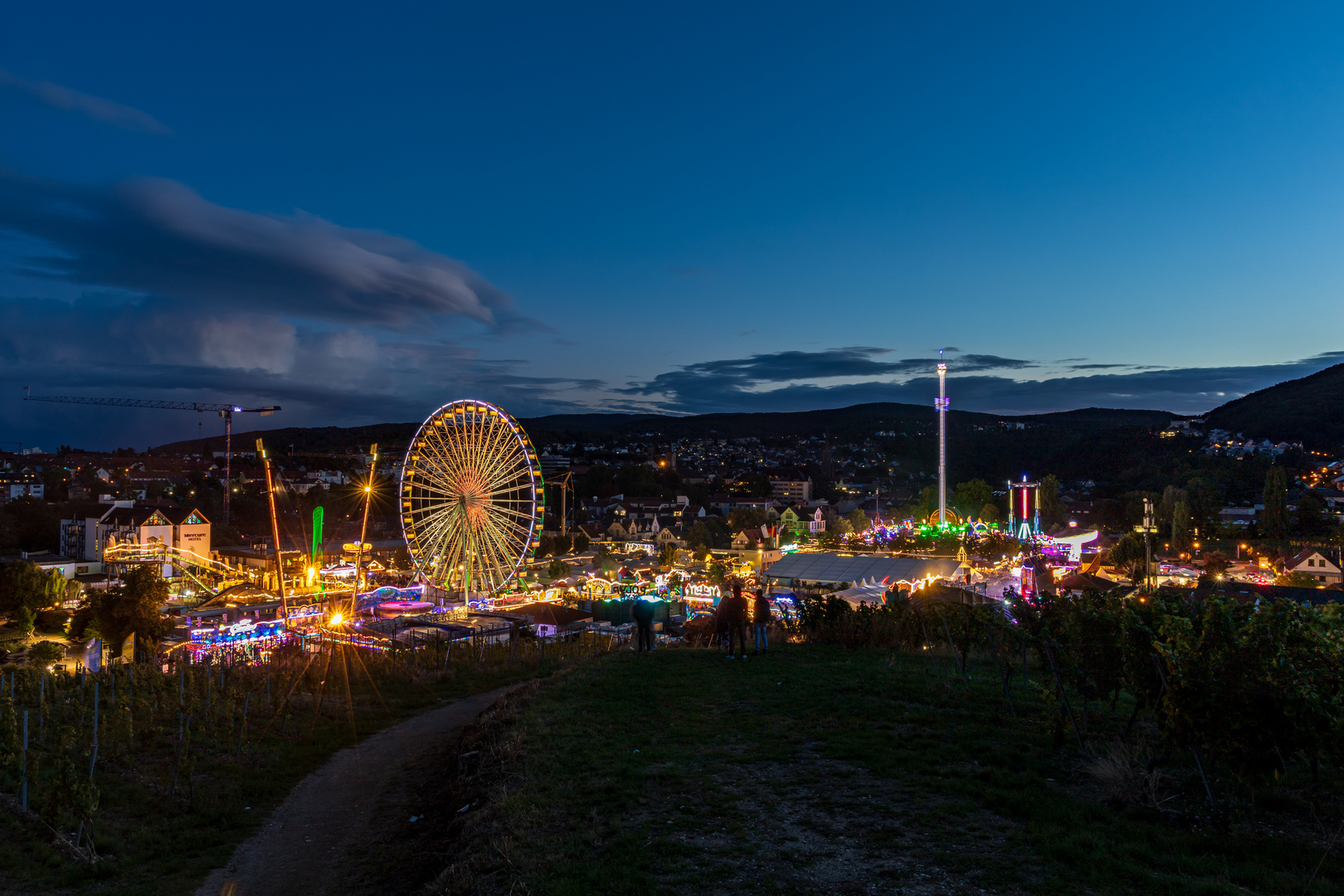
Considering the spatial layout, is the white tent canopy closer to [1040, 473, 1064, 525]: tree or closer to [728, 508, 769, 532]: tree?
[728, 508, 769, 532]: tree

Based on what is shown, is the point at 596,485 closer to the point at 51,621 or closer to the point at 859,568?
the point at 859,568

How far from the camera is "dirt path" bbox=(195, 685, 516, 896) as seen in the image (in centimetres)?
631

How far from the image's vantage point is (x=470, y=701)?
42.3 ft

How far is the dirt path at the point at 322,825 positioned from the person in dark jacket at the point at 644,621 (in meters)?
3.94

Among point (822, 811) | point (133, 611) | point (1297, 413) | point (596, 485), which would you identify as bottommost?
point (596, 485)

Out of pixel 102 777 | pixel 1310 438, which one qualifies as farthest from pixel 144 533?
pixel 1310 438

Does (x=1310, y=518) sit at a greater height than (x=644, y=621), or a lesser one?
lesser

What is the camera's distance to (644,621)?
560 inches

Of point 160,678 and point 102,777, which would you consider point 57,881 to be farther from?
Answer: point 160,678

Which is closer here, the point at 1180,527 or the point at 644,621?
the point at 644,621

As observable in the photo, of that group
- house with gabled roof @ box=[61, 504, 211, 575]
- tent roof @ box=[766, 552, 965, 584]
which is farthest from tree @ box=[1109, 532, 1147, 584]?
house with gabled roof @ box=[61, 504, 211, 575]

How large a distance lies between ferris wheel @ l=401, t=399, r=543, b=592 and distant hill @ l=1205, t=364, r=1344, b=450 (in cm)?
11712

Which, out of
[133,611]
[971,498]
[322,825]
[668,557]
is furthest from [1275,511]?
[133,611]

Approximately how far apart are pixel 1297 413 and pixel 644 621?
14008 cm
